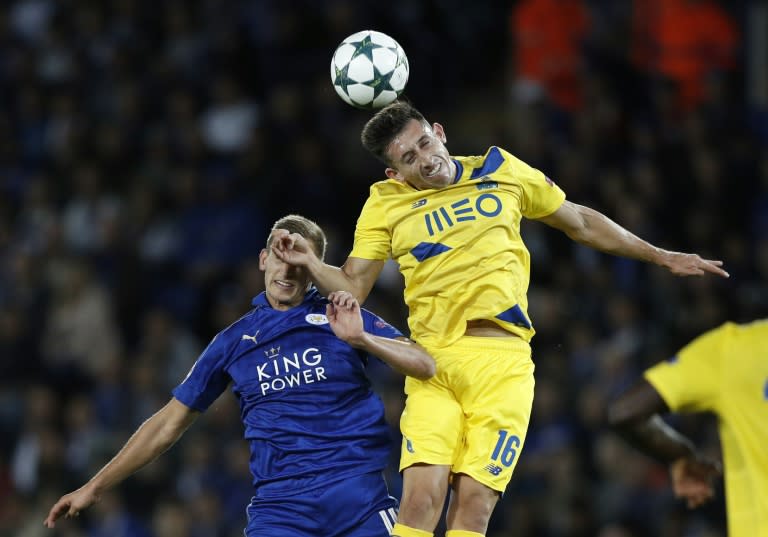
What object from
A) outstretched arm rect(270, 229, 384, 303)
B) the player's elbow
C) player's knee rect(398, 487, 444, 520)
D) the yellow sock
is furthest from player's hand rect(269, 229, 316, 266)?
the yellow sock

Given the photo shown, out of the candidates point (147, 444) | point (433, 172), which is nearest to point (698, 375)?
point (433, 172)

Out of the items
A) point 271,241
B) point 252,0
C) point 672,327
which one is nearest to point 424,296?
point 271,241

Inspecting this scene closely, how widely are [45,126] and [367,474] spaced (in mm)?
10431

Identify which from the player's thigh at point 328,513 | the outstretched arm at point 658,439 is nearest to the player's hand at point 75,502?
the player's thigh at point 328,513

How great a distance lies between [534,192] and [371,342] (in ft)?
3.99

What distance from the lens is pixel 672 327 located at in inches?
405

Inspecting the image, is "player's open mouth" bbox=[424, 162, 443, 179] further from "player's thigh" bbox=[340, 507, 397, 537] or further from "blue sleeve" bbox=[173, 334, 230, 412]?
"player's thigh" bbox=[340, 507, 397, 537]

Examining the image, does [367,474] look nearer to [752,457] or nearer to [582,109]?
[752,457]

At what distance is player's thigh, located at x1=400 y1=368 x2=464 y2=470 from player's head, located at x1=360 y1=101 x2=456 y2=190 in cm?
94

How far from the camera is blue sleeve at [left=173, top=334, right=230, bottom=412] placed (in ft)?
20.7

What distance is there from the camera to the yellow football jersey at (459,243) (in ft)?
20.3

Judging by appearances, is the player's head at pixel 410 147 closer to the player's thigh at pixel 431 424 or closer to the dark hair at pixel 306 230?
the dark hair at pixel 306 230

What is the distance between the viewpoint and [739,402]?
499 cm

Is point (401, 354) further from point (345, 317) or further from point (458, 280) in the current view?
point (458, 280)
